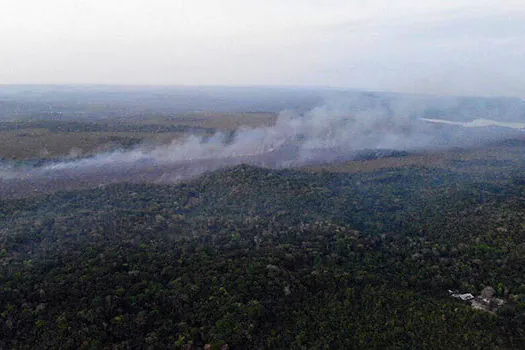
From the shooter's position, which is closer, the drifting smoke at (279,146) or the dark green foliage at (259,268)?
the dark green foliage at (259,268)

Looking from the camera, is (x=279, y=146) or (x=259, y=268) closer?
(x=259, y=268)

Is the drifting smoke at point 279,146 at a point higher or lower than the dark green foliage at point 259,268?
higher

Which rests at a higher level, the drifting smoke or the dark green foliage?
the drifting smoke

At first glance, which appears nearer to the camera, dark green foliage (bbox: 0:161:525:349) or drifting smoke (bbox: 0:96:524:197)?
dark green foliage (bbox: 0:161:525:349)

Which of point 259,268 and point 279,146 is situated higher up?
point 279,146
